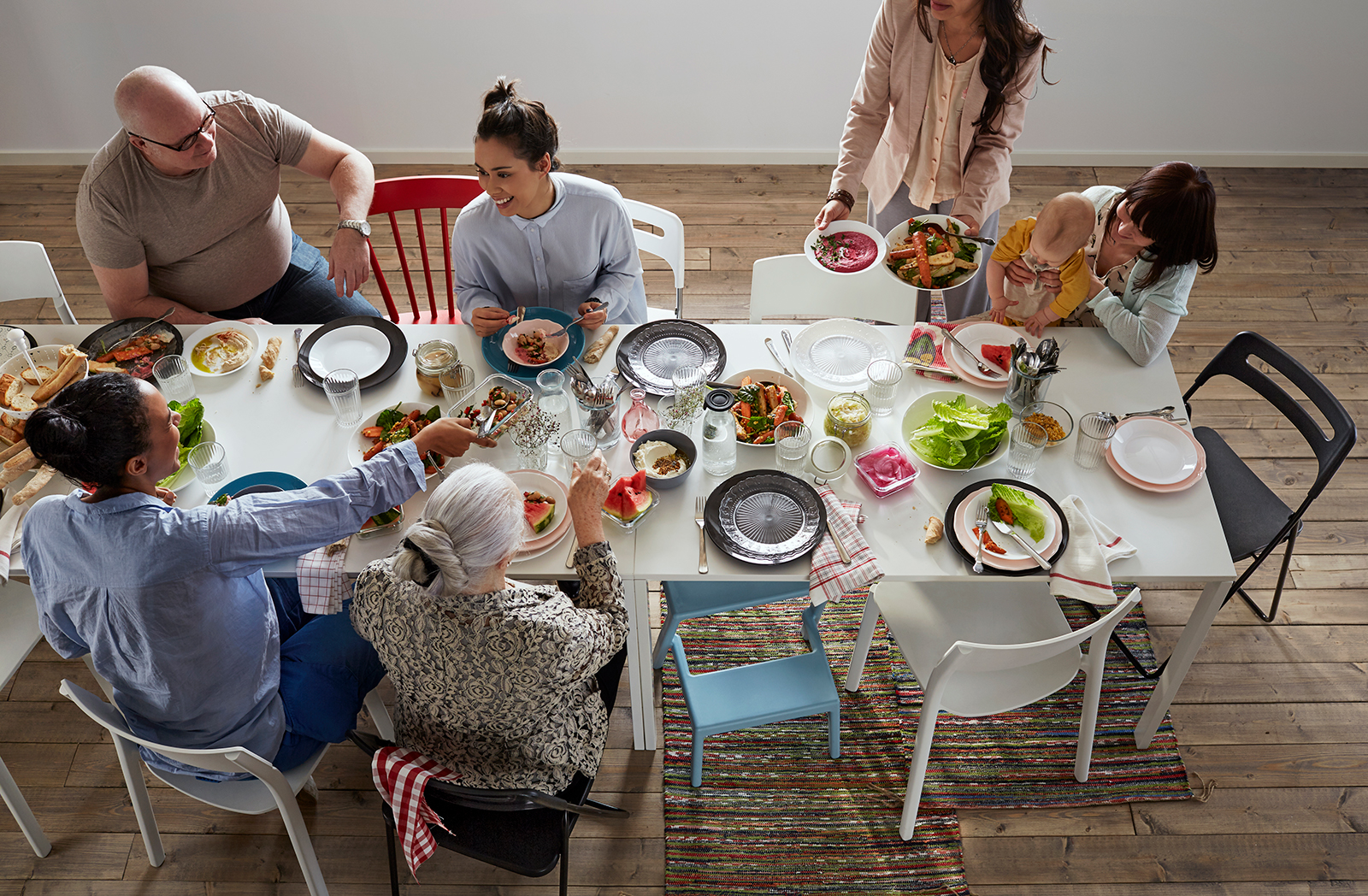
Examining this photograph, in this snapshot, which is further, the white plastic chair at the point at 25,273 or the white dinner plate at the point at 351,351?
the white plastic chair at the point at 25,273

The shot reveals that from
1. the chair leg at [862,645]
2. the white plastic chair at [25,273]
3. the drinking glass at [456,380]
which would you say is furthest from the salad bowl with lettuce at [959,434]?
the white plastic chair at [25,273]

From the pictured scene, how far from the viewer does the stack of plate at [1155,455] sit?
2.34 m

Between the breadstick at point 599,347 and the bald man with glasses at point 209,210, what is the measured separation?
823 mm

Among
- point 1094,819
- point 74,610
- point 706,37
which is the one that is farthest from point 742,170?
point 74,610

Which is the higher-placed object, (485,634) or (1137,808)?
(485,634)

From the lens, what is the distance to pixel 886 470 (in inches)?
93.4

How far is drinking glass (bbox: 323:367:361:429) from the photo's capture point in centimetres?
246

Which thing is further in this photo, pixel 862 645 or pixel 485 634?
pixel 862 645

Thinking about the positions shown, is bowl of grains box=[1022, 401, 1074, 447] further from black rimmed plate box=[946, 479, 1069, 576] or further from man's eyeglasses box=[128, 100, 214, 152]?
man's eyeglasses box=[128, 100, 214, 152]

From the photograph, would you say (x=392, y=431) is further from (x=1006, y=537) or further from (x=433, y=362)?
(x=1006, y=537)

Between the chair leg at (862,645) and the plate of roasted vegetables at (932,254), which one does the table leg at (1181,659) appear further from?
the plate of roasted vegetables at (932,254)

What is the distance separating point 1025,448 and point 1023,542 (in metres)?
0.28

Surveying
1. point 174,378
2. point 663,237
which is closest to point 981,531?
point 663,237

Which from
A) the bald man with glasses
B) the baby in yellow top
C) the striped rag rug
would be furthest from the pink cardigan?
the bald man with glasses
